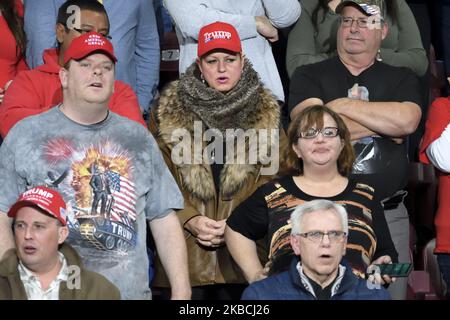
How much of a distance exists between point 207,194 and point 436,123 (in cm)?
149

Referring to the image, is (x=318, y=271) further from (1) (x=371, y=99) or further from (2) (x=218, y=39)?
(2) (x=218, y=39)

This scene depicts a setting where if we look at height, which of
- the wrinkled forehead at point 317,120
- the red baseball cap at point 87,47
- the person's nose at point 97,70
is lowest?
the wrinkled forehead at point 317,120

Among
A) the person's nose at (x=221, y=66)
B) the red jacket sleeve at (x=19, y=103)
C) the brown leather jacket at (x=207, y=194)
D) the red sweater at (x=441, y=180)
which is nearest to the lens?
the red jacket sleeve at (x=19, y=103)

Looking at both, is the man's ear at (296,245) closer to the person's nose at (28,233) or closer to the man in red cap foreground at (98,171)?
the man in red cap foreground at (98,171)

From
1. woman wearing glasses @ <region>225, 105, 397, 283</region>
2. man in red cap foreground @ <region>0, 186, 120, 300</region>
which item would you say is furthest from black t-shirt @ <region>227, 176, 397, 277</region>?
man in red cap foreground @ <region>0, 186, 120, 300</region>

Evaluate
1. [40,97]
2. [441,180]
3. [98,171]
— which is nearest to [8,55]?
[40,97]

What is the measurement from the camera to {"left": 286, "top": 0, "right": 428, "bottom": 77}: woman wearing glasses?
8.69 m

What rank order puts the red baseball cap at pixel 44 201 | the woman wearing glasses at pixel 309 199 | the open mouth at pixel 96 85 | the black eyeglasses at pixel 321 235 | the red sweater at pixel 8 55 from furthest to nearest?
the red sweater at pixel 8 55 → the woman wearing glasses at pixel 309 199 → the open mouth at pixel 96 85 → the black eyeglasses at pixel 321 235 → the red baseball cap at pixel 44 201

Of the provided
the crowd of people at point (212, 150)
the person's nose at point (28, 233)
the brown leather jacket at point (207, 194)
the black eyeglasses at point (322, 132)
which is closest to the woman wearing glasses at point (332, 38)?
the crowd of people at point (212, 150)

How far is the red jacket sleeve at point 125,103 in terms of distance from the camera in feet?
25.3

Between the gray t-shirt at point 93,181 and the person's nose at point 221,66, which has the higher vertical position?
the person's nose at point 221,66

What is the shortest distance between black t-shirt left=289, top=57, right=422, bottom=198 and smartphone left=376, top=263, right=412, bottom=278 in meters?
1.14

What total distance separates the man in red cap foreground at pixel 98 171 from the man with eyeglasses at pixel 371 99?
1.33 meters

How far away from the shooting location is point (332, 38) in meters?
8.77
